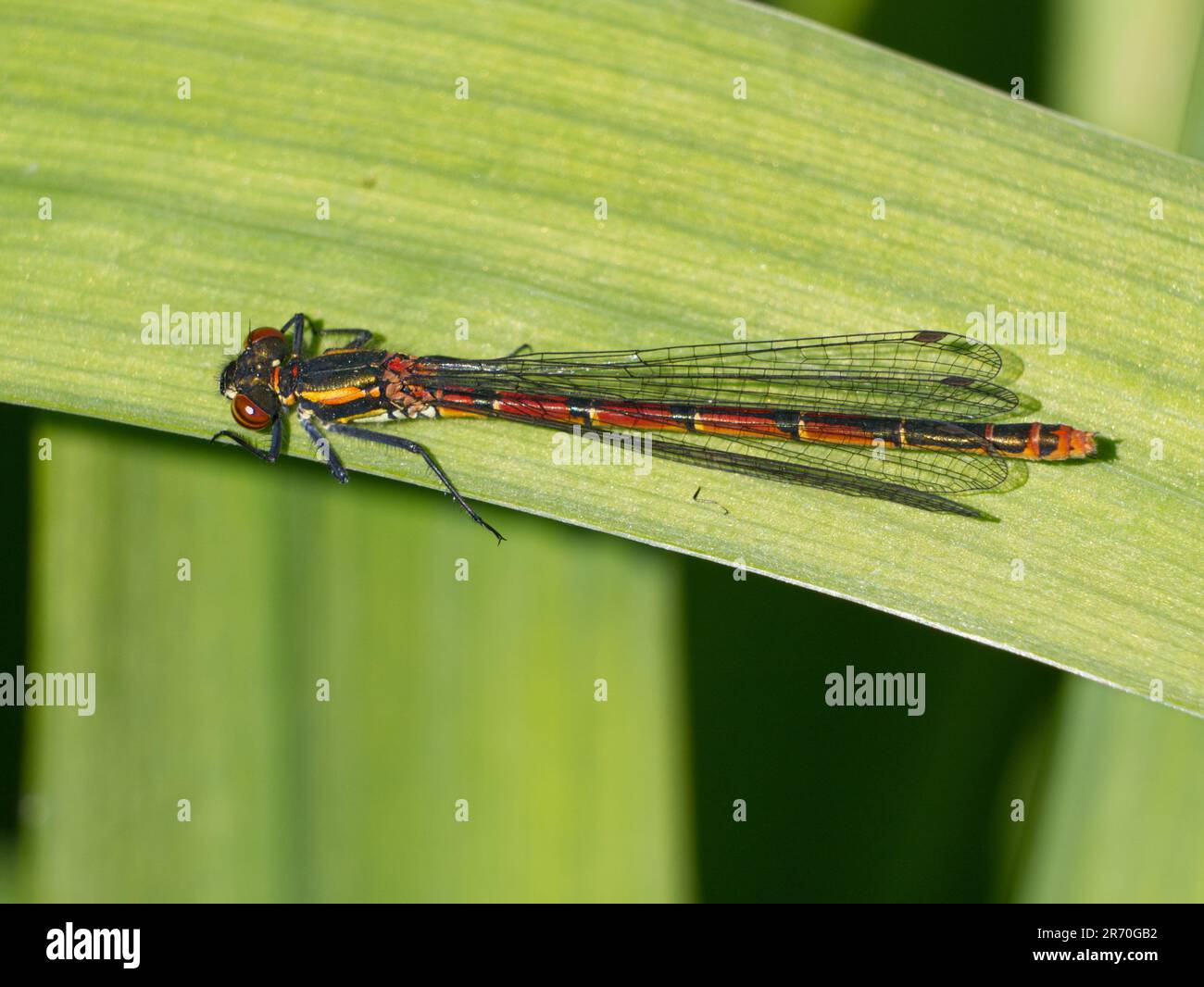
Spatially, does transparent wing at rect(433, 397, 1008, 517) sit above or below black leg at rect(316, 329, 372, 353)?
below

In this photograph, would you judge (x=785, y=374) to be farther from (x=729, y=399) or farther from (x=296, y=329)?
(x=296, y=329)

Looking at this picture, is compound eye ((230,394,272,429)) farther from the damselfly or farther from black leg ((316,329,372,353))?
black leg ((316,329,372,353))

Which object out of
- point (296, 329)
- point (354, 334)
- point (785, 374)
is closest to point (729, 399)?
point (785, 374)

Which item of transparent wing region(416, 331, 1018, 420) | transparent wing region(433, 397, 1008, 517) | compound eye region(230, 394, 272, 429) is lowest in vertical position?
transparent wing region(433, 397, 1008, 517)

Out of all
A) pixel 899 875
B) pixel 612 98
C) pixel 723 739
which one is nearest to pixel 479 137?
pixel 612 98

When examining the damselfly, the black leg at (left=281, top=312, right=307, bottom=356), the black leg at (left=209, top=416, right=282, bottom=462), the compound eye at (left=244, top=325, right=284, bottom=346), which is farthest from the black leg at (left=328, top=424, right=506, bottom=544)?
the compound eye at (left=244, top=325, right=284, bottom=346)

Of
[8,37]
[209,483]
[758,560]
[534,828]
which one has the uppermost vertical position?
[8,37]

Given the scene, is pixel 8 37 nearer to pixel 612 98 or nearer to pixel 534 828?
pixel 612 98
